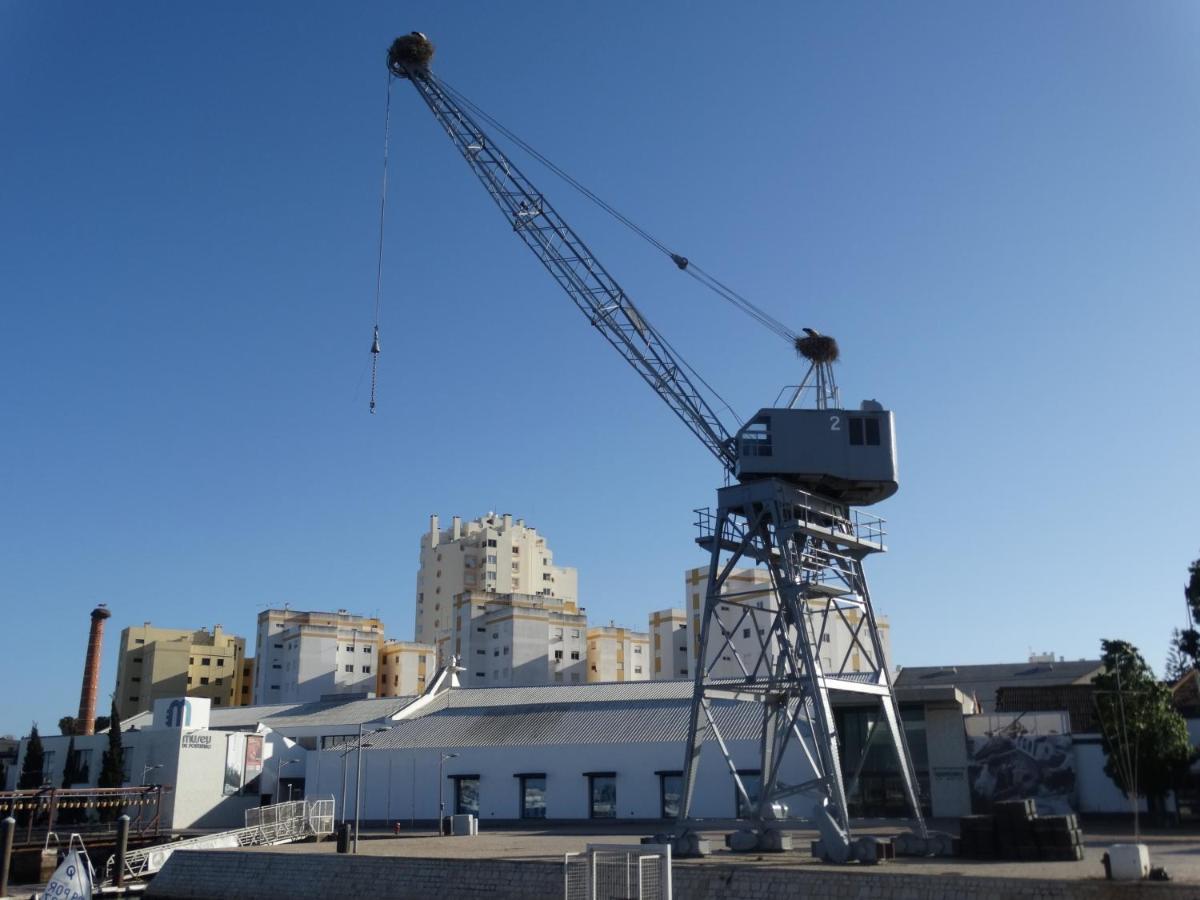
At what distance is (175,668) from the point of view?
5098 inches

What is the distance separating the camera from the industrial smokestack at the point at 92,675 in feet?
272

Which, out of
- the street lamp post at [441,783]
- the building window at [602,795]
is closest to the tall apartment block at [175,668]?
the street lamp post at [441,783]

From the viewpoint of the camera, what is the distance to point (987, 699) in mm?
89312

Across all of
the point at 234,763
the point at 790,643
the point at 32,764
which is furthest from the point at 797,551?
the point at 32,764

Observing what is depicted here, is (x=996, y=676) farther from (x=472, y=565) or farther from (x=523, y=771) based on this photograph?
(x=472, y=565)

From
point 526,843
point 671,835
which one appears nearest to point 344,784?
point 526,843

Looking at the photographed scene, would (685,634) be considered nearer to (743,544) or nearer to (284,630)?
(284,630)

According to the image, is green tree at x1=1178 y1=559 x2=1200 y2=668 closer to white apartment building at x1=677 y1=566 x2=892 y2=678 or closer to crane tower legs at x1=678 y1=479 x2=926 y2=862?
crane tower legs at x1=678 y1=479 x2=926 y2=862

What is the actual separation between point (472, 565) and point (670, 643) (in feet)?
103

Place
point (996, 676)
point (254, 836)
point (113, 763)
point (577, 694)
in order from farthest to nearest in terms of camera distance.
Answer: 1. point (996, 676)
2. point (577, 694)
3. point (113, 763)
4. point (254, 836)

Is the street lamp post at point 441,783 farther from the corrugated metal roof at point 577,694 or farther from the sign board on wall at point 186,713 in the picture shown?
the sign board on wall at point 186,713

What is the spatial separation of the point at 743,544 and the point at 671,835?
986cm

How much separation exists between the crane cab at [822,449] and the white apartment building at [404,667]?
97188mm

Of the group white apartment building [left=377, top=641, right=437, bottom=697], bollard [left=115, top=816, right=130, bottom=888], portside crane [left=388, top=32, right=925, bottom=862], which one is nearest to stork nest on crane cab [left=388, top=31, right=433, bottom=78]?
→ portside crane [left=388, top=32, right=925, bottom=862]
